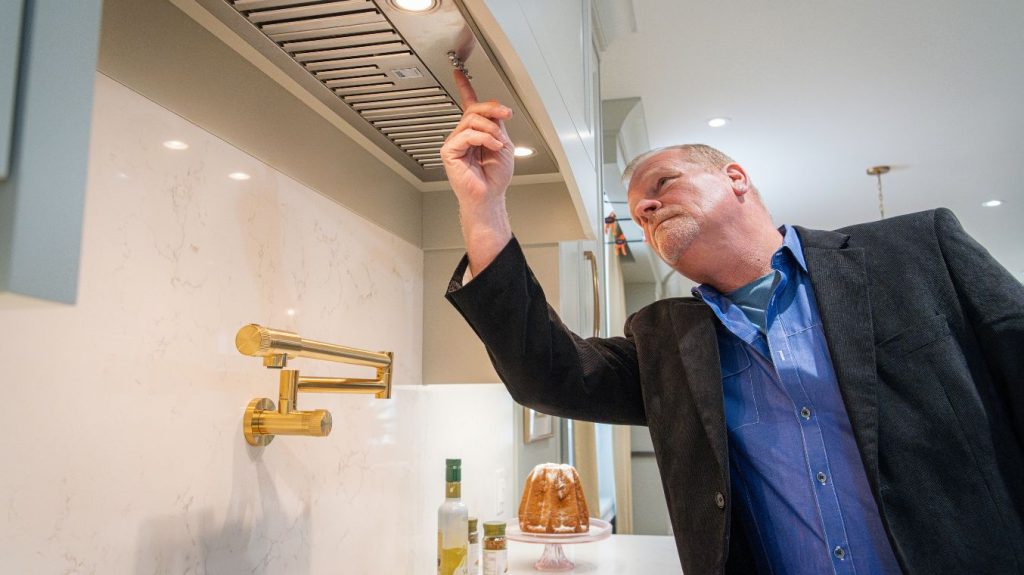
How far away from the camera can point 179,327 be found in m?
0.91

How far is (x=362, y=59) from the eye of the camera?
956mm

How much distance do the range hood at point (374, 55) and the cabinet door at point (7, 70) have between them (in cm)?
50

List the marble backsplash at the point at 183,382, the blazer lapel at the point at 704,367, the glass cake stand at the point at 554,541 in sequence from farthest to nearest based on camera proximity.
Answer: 1. the glass cake stand at the point at 554,541
2. the blazer lapel at the point at 704,367
3. the marble backsplash at the point at 183,382

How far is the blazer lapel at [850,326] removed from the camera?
97 cm

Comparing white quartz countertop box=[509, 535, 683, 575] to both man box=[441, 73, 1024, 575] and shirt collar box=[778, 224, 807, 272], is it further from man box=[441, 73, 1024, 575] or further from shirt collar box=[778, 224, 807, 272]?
shirt collar box=[778, 224, 807, 272]

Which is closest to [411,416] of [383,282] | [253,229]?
[383,282]

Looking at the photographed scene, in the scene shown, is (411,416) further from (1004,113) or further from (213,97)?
(1004,113)

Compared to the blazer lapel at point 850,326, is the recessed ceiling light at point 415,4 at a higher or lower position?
higher

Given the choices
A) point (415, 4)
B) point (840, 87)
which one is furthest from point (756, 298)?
point (840, 87)

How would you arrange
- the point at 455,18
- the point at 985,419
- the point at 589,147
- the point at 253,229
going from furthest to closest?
the point at 589,147 → the point at 253,229 → the point at 985,419 → the point at 455,18

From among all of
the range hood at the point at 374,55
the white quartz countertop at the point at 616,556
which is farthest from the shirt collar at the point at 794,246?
the white quartz countertop at the point at 616,556

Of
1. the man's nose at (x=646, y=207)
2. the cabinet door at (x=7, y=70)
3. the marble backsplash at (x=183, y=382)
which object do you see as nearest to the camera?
the cabinet door at (x=7, y=70)

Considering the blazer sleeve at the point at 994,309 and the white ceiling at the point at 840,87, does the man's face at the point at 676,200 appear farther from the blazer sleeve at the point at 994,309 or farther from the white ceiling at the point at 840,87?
the white ceiling at the point at 840,87

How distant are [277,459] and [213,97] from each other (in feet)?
1.76
